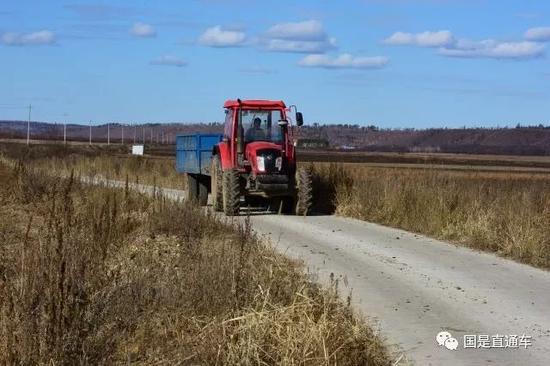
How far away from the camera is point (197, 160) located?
79.9 feet

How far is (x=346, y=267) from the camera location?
12109mm

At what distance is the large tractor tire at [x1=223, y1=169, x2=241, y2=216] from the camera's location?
1962 cm

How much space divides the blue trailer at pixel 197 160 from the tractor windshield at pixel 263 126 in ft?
7.47

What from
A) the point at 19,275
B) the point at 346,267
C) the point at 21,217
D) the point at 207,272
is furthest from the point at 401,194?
the point at 19,275

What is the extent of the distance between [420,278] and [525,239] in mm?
3036

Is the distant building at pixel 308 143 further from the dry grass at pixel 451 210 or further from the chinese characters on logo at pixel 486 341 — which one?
the chinese characters on logo at pixel 486 341

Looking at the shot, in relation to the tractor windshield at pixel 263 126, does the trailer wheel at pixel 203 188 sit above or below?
below

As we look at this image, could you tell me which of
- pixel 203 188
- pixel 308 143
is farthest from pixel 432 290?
pixel 308 143

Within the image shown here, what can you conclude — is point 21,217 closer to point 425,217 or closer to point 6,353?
point 425,217

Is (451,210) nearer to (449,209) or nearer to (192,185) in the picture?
(449,209)

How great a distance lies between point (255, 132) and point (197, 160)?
12.5 feet

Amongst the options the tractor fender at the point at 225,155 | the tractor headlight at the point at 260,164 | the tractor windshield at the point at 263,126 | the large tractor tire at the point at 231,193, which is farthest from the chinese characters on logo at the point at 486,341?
the tractor windshield at the point at 263,126

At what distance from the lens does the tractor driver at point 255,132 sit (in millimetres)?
20938

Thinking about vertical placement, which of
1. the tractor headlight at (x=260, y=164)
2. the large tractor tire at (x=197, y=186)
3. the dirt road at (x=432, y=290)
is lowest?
the dirt road at (x=432, y=290)
